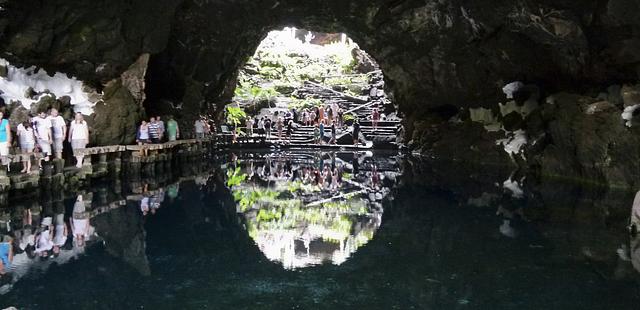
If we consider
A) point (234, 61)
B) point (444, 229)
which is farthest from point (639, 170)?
point (234, 61)

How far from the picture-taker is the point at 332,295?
19.5 feet

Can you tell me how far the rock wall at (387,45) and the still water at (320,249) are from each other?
4.17 meters

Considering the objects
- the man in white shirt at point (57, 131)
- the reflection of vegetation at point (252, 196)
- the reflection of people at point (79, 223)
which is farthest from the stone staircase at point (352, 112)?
the reflection of people at point (79, 223)

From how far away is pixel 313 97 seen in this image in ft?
139

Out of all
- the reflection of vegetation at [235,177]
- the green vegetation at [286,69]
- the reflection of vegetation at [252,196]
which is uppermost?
the green vegetation at [286,69]

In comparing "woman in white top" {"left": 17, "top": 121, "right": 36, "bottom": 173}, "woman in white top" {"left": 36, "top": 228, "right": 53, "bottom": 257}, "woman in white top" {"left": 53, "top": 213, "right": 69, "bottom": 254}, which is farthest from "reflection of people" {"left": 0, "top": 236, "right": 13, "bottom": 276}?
"woman in white top" {"left": 17, "top": 121, "right": 36, "bottom": 173}

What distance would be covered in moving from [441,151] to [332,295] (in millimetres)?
21101

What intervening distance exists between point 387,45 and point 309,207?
628 inches

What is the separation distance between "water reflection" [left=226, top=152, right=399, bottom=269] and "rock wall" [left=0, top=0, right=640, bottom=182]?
5109 mm

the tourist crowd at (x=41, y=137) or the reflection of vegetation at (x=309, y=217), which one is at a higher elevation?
the tourist crowd at (x=41, y=137)

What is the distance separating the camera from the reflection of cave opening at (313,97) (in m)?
35.9

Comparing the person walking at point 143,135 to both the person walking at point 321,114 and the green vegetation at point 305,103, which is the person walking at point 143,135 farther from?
the green vegetation at point 305,103

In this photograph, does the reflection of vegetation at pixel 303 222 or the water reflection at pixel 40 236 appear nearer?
the water reflection at pixel 40 236

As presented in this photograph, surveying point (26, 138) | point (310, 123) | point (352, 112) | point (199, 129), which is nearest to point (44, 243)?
point (26, 138)
